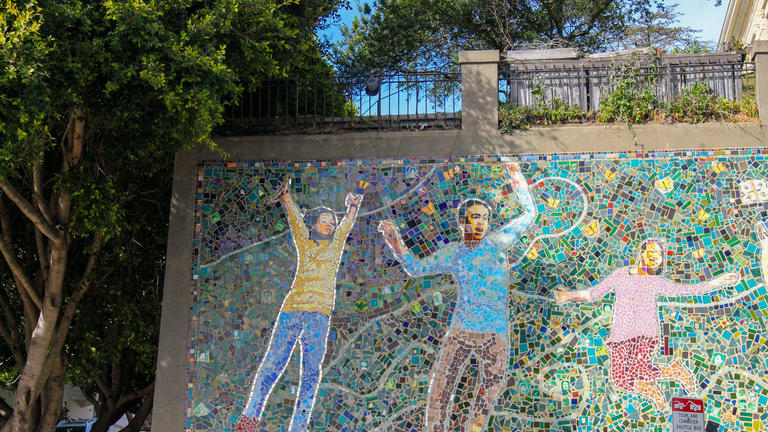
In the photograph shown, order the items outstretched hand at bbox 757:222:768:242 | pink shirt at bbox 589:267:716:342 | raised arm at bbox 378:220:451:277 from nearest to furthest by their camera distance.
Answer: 1. pink shirt at bbox 589:267:716:342
2. outstretched hand at bbox 757:222:768:242
3. raised arm at bbox 378:220:451:277

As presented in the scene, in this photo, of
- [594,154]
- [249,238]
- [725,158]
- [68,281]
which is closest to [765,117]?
[725,158]

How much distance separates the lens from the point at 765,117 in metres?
9.73

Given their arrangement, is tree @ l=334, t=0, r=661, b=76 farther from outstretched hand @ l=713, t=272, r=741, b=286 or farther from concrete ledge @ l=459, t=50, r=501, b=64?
outstretched hand @ l=713, t=272, r=741, b=286

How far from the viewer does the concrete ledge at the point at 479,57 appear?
1041 centimetres

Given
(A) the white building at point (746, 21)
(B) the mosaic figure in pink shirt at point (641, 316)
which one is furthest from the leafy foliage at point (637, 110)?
(A) the white building at point (746, 21)

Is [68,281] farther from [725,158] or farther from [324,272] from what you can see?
[725,158]

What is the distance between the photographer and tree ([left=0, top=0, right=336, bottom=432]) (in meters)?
8.04

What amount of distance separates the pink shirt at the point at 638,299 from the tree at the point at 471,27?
976 centimetres

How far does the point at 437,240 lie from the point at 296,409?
9.29ft

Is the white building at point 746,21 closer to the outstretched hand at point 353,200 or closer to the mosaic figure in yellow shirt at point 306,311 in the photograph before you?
the outstretched hand at point 353,200

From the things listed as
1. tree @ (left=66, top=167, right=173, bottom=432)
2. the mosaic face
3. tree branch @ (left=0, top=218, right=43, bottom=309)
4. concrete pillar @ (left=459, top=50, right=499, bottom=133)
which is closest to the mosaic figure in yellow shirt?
the mosaic face

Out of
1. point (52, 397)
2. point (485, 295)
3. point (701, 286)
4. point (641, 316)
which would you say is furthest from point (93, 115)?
point (701, 286)

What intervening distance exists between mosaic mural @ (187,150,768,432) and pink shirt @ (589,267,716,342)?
0.02 m

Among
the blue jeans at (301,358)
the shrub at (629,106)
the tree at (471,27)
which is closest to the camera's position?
the blue jeans at (301,358)
